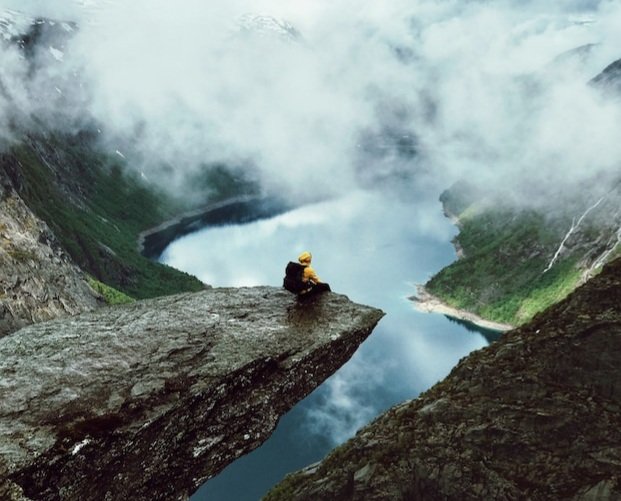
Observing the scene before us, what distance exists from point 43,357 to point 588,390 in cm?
2706

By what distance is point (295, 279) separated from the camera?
31125 mm

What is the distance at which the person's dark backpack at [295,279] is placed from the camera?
30.7 metres

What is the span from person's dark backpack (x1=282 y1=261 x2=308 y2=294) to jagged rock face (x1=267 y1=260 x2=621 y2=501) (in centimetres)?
1431

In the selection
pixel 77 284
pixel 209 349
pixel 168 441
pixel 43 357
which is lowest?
pixel 168 441

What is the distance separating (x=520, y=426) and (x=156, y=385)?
21.2 m

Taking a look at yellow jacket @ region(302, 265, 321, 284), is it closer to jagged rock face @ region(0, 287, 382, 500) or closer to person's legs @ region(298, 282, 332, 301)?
person's legs @ region(298, 282, 332, 301)

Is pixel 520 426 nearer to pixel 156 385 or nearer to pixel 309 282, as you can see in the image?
pixel 309 282

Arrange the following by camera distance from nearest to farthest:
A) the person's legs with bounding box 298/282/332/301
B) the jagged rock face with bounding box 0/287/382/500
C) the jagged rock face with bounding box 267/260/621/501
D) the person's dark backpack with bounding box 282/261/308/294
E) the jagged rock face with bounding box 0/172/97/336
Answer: the jagged rock face with bounding box 0/287/382/500
the jagged rock face with bounding box 267/260/621/501
the person's legs with bounding box 298/282/332/301
the person's dark backpack with bounding box 282/261/308/294
the jagged rock face with bounding box 0/172/97/336

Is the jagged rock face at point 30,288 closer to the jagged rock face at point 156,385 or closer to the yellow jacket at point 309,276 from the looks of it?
the jagged rock face at point 156,385

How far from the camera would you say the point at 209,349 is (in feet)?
81.6

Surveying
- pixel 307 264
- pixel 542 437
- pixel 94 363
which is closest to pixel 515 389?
pixel 542 437

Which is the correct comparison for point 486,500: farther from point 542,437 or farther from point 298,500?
point 298,500

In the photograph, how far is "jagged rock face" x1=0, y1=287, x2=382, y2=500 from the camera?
1956 centimetres

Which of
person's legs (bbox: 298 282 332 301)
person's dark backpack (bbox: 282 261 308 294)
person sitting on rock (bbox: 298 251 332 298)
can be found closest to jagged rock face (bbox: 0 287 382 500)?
person's legs (bbox: 298 282 332 301)
